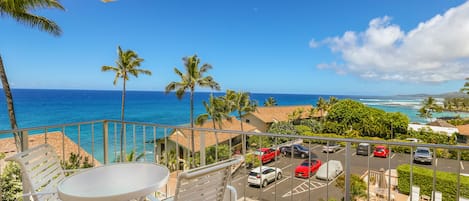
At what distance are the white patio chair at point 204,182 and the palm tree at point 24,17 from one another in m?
8.18

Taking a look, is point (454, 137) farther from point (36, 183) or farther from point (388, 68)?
point (388, 68)

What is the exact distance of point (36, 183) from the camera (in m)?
1.75

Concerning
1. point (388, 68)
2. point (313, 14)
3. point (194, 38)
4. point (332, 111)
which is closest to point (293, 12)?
point (313, 14)

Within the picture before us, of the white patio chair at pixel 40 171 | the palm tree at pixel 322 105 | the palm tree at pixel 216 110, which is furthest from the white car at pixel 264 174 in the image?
the palm tree at pixel 322 105

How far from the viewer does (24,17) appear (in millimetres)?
7555

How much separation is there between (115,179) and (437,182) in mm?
11024

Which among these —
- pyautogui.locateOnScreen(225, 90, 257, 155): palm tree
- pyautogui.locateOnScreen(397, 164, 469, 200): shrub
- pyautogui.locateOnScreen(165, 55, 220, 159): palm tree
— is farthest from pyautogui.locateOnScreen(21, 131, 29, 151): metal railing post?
pyautogui.locateOnScreen(225, 90, 257, 155): palm tree

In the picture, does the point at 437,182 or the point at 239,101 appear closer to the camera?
the point at 437,182

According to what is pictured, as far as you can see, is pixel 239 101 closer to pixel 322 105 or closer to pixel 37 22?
pixel 322 105

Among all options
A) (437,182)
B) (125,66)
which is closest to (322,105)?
(437,182)

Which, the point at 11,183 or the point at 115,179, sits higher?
the point at 115,179

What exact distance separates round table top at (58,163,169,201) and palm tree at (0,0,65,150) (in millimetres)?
7131

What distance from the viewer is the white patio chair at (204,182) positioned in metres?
1.11

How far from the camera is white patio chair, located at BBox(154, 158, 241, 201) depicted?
1.11 m
